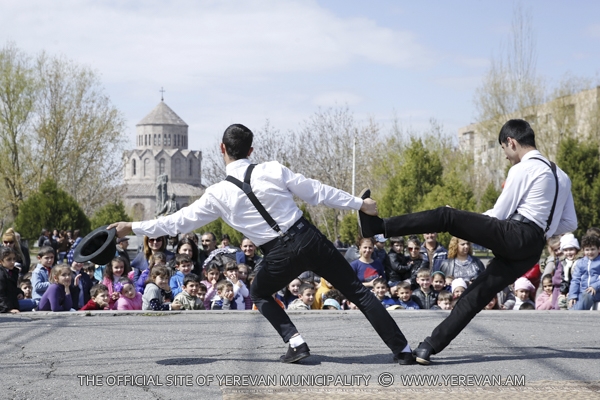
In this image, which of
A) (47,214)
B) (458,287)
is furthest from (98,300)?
(47,214)

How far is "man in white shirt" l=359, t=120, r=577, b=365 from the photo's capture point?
5.79 m

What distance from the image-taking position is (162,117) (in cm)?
17088

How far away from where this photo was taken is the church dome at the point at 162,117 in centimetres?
16988

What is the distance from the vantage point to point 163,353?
648cm

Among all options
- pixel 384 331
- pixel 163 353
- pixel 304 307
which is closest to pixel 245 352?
pixel 163 353

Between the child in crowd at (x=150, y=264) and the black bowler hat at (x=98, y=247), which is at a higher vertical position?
the black bowler hat at (x=98, y=247)

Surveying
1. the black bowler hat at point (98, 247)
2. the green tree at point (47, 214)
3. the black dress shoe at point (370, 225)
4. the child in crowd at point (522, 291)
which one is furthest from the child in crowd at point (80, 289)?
the green tree at point (47, 214)

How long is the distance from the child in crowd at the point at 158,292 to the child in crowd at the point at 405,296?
2636mm

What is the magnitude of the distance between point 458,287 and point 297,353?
4.86m

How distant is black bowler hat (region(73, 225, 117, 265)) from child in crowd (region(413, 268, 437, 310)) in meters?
A: 5.09

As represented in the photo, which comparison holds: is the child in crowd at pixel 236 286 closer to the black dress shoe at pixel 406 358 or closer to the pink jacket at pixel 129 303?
the pink jacket at pixel 129 303

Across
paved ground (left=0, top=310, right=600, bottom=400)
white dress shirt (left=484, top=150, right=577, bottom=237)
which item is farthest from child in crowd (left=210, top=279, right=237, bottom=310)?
white dress shirt (left=484, top=150, right=577, bottom=237)

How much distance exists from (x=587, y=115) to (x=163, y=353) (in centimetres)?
4166

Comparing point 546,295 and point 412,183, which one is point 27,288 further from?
point 412,183
